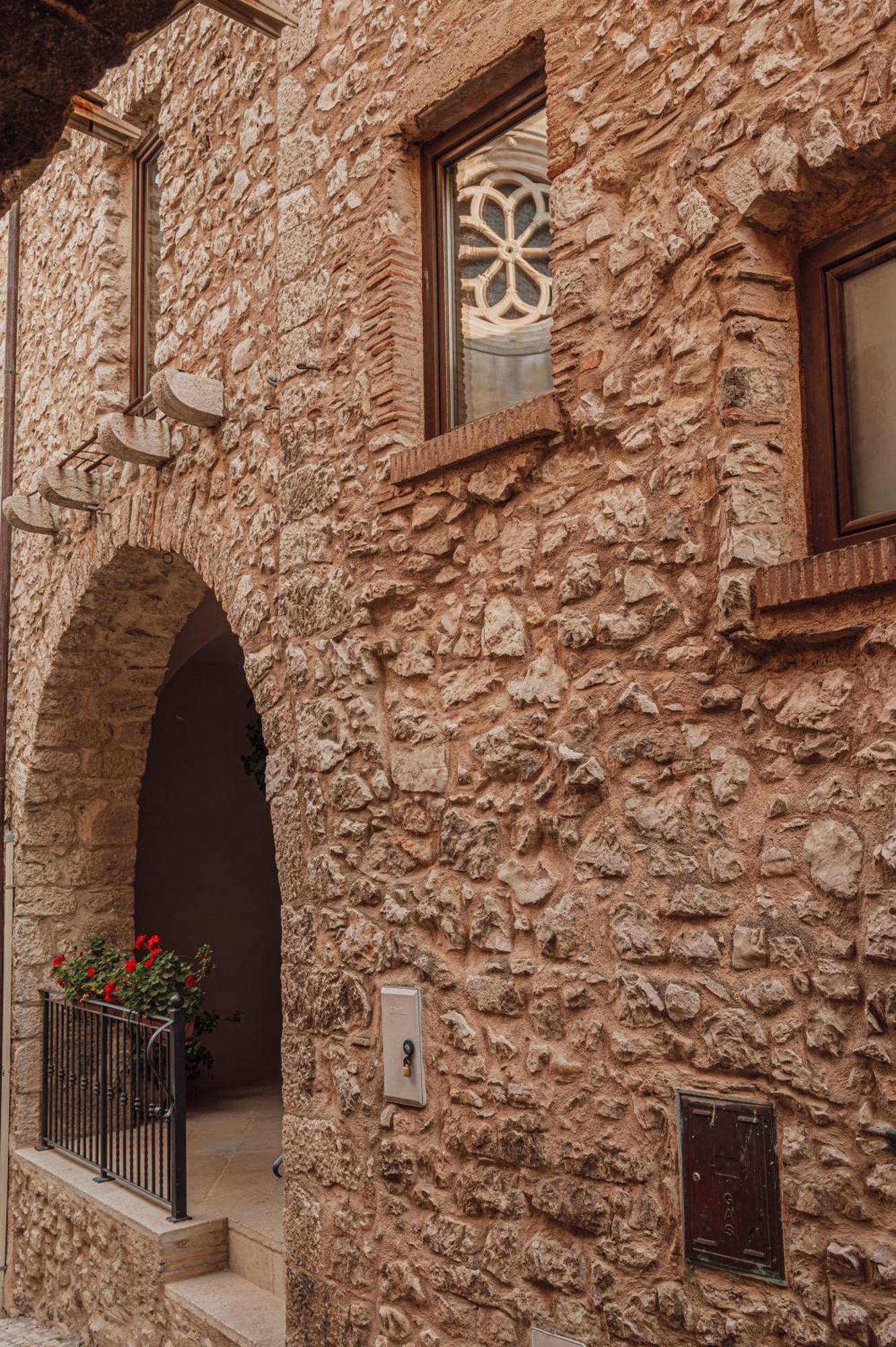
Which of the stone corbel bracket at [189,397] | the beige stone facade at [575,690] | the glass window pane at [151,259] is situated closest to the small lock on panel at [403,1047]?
the beige stone facade at [575,690]

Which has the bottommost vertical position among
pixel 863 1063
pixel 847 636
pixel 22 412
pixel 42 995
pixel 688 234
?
pixel 42 995

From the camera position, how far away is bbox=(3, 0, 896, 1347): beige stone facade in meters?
2.54

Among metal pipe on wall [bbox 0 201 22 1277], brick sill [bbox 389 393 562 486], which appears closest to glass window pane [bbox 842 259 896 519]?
brick sill [bbox 389 393 562 486]

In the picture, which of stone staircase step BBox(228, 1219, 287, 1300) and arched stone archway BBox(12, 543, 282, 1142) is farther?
arched stone archway BBox(12, 543, 282, 1142)

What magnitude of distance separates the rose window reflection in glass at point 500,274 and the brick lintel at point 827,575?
1.19 meters

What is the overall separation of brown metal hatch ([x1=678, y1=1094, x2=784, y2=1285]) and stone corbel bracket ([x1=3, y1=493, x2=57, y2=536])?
532 centimetres

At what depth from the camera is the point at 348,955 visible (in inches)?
154

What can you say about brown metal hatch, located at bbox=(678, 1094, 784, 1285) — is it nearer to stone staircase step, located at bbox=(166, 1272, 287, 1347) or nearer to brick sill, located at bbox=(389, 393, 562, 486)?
brick sill, located at bbox=(389, 393, 562, 486)

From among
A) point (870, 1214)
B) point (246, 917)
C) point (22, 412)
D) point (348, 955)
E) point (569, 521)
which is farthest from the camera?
point (246, 917)

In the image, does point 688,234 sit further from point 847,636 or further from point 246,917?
point 246,917

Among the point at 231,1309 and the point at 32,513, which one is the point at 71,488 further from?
the point at 231,1309

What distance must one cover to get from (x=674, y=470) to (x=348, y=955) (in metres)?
1.95

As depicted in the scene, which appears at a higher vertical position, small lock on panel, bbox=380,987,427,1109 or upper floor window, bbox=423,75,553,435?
upper floor window, bbox=423,75,553,435

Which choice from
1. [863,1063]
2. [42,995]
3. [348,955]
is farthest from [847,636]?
[42,995]
